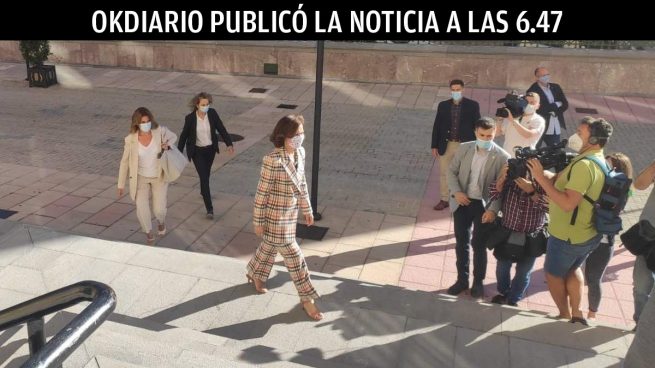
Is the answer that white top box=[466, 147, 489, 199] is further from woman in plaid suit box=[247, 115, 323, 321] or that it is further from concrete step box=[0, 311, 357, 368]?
concrete step box=[0, 311, 357, 368]

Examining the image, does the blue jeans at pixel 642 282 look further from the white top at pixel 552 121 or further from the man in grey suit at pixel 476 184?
the white top at pixel 552 121

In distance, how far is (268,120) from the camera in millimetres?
12570

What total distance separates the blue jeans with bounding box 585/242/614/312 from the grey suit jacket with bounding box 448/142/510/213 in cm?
92

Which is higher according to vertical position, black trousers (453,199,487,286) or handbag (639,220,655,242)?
handbag (639,220,655,242)

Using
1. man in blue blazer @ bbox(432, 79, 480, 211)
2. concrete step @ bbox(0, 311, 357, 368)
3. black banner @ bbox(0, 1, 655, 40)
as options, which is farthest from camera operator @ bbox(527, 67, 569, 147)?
concrete step @ bbox(0, 311, 357, 368)

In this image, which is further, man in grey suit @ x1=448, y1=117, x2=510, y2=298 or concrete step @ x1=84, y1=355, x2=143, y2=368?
man in grey suit @ x1=448, y1=117, x2=510, y2=298

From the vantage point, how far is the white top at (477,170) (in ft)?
17.2

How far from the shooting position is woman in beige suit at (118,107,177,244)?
20.1ft

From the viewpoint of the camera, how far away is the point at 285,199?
15.4 feet

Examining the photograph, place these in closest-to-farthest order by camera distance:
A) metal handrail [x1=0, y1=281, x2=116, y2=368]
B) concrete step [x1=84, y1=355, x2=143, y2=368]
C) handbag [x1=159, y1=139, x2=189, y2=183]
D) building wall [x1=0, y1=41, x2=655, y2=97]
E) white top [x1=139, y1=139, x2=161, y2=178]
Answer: metal handrail [x1=0, y1=281, x2=116, y2=368] → concrete step [x1=84, y1=355, x2=143, y2=368] → white top [x1=139, y1=139, x2=161, y2=178] → handbag [x1=159, y1=139, x2=189, y2=183] → building wall [x1=0, y1=41, x2=655, y2=97]

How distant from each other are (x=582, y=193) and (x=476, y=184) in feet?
3.66

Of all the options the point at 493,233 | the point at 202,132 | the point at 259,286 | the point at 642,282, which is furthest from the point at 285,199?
the point at 642,282

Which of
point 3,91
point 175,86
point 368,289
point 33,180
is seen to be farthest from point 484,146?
point 3,91

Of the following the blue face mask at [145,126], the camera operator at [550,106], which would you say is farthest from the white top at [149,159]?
the camera operator at [550,106]
